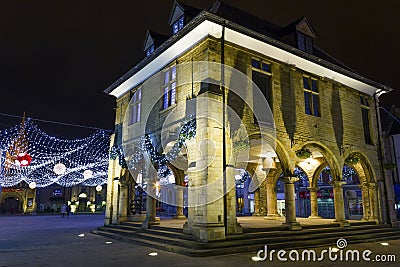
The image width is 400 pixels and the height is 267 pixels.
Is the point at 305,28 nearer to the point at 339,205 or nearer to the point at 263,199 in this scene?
the point at 339,205

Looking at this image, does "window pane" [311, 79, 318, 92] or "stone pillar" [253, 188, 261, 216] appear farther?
"stone pillar" [253, 188, 261, 216]

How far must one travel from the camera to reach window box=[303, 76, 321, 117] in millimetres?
12758

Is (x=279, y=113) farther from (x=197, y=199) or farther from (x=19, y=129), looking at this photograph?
(x=19, y=129)

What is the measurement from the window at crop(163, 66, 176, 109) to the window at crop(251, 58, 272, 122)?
303 centimetres

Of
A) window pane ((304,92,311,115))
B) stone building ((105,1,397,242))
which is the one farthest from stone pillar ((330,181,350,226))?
window pane ((304,92,311,115))

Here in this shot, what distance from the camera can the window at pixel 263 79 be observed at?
10.9m

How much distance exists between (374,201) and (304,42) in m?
7.87

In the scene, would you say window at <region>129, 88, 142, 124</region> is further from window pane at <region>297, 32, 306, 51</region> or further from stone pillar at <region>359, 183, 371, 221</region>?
stone pillar at <region>359, 183, 371, 221</region>

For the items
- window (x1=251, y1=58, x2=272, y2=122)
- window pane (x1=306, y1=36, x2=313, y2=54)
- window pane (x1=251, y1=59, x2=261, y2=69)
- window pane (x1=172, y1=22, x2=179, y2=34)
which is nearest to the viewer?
window (x1=251, y1=58, x2=272, y2=122)

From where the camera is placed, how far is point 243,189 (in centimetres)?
3544

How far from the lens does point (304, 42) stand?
13.4 m

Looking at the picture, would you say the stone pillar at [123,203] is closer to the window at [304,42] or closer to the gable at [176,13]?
the gable at [176,13]

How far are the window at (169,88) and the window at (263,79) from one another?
3033mm

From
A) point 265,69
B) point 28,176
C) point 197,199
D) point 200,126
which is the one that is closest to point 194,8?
point 265,69
